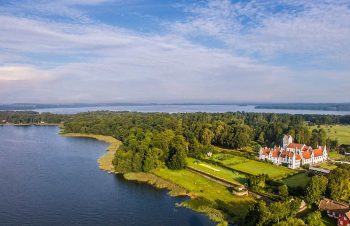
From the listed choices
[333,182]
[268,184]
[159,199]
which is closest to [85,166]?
[159,199]

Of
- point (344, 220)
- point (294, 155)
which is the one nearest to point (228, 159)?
point (294, 155)

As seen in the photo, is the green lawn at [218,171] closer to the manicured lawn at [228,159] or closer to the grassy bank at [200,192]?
the grassy bank at [200,192]

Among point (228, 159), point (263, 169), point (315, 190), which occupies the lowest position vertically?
point (263, 169)

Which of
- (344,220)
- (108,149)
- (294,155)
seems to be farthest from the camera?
(108,149)

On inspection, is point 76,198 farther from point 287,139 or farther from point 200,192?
point 287,139

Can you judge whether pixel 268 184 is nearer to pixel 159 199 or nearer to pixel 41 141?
pixel 159 199

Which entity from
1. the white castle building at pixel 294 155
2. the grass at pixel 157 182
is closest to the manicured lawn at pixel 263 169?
the white castle building at pixel 294 155
